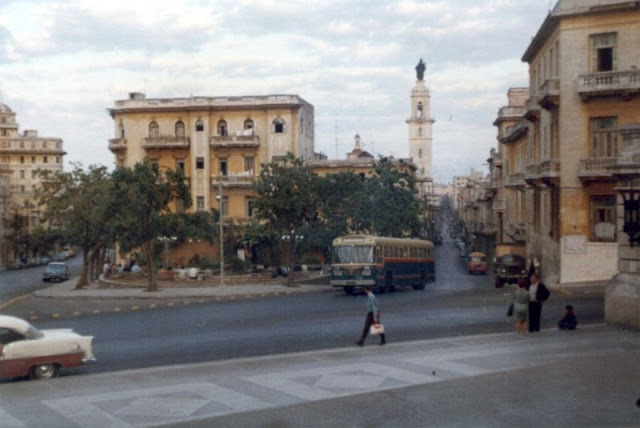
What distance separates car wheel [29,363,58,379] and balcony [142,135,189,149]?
54848 mm

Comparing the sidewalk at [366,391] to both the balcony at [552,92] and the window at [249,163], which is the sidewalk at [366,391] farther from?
the window at [249,163]

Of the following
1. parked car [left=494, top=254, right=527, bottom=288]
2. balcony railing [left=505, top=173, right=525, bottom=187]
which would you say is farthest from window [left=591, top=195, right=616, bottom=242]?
balcony railing [left=505, top=173, right=525, bottom=187]

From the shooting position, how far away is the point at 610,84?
129 feet

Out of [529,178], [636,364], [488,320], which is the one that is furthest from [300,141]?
[636,364]

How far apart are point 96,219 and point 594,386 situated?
1499 inches

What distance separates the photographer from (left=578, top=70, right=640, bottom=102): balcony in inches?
1529

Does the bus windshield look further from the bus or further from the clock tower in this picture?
the clock tower

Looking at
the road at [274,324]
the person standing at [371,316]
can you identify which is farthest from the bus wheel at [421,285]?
the person standing at [371,316]

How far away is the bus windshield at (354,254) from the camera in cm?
4228

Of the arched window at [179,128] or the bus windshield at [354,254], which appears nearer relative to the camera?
the bus windshield at [354,254]

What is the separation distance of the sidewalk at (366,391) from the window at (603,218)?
20.8 meters

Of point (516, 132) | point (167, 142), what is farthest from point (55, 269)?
point (516, 132)

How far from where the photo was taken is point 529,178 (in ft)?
155

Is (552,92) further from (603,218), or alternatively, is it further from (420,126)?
(420,126)
